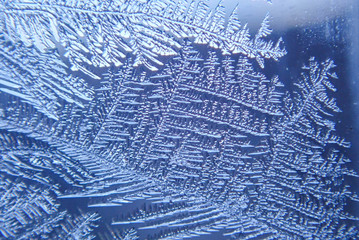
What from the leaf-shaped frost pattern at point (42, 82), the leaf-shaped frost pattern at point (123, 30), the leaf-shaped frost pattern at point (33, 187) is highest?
the leaf-shaped frost pattern at point (123, 30)

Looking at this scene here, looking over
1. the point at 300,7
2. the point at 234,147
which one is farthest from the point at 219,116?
the point at 300,7

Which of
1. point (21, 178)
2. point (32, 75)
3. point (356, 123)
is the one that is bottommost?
point (21, 178)

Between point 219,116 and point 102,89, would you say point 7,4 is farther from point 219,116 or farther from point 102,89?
point 219,116

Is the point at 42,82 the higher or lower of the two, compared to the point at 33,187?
higher

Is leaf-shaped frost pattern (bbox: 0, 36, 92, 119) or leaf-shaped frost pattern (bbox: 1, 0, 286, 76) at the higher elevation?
leaf-shaped frost pattern (bbox: 1, 0, 286, 76)

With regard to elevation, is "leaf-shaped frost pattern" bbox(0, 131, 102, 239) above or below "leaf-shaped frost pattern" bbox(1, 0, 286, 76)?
below

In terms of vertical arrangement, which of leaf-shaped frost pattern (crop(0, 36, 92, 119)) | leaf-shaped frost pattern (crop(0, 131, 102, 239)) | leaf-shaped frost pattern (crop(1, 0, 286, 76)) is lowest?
leaf-shaped frost pattern (crop(0, 131, 102, 239))
